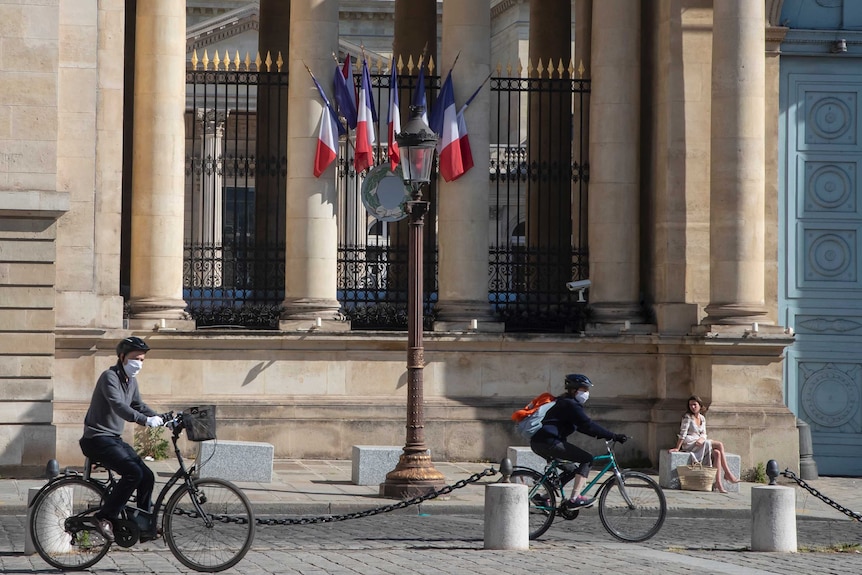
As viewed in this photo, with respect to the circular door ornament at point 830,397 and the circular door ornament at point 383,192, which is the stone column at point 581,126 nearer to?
the circular door ornament at point 383,192

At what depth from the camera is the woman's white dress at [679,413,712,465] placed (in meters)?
22.8

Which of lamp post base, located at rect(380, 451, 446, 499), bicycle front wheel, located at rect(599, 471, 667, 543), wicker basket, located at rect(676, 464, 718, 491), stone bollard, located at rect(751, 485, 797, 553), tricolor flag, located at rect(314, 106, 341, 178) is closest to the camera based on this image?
stone bollard, located at rect(751, 485, 797, 553)

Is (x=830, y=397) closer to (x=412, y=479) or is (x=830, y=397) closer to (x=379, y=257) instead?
(x=379, y=257)

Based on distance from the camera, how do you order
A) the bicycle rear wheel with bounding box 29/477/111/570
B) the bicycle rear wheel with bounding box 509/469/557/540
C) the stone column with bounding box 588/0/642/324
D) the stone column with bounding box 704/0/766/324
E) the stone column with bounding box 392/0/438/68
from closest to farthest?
the bicycle rear wheel with bounding box 29/477/111/570 → the bicycle rear wheel with bounding box 509/469/557/540 → the stone column with bounding box 704/0/766/324 → the stone column with bounding box 588/0/642/324 → the stone column with bounding box 392/0/438/68

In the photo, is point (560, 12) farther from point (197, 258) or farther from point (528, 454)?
point (528, 454)

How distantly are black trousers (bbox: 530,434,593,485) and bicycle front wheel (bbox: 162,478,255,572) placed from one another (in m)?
4.33

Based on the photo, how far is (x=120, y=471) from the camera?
1366cm

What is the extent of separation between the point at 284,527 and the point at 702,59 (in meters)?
11.8

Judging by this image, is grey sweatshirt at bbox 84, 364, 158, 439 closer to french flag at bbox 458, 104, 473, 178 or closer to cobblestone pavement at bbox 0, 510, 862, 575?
cobblestone pavement at bbox 0, 510, 862, 575

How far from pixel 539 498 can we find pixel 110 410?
4862 mm

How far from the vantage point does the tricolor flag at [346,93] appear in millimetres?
25516

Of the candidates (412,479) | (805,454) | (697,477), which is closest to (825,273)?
(805,454)

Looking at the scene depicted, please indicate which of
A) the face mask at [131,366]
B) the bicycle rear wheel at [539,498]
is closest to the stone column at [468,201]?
the bicycle rear wheel at [539,498]

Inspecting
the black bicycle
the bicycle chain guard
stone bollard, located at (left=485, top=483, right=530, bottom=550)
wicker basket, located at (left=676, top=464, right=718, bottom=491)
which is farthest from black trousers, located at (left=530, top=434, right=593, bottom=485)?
wicker basket, located at (left=676, top=464, right=718, bottom=491)
